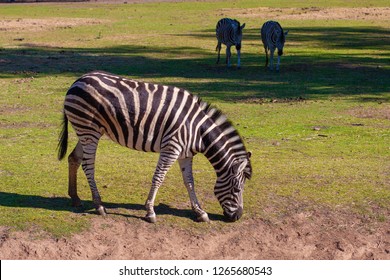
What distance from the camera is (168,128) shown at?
27.7ft

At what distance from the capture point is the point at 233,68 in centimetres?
2273

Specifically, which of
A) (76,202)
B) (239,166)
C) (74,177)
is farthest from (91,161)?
(239,166)

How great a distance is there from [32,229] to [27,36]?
A: 894 inches

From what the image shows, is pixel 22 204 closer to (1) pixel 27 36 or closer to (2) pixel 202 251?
(2) pixel 202 251

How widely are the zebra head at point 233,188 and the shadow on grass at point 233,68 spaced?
A: 892 cm

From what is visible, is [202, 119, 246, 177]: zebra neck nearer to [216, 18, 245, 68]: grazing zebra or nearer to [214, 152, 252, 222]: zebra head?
[214, 152, 252, 222]: zebra head

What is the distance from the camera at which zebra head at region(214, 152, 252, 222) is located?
334 inches

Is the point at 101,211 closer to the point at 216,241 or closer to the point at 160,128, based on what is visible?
the point at 160,128

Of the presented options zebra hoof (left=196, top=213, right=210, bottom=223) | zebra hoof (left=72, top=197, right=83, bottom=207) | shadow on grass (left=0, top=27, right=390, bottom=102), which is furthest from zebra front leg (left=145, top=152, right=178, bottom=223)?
Answer: shadow on grass (left=0, top=27, right=390, bottom=102)

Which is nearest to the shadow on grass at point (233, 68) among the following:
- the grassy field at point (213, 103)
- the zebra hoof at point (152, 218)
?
the grassy field at point (213, 103)

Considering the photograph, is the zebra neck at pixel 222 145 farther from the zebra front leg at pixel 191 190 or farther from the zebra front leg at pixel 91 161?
the zebra front leg at pixel 91 161

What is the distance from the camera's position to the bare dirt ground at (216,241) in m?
7.89

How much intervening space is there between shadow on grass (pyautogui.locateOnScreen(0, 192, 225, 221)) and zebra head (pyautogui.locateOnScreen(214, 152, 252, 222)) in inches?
8.5

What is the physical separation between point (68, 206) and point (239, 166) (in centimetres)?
207
